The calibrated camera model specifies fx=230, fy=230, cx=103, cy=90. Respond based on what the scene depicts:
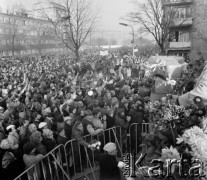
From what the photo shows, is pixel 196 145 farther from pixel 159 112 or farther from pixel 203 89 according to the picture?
pixel 203 89

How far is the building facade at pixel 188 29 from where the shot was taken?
107ft

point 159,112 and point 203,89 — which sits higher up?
point 203,89

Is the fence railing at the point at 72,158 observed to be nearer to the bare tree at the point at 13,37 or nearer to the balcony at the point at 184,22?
the balcony at the point at 184,22

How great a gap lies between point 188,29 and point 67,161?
115 feet

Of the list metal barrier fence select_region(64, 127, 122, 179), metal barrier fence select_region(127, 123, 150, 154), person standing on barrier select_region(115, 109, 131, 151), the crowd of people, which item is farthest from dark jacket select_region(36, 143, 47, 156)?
metal barrier fence select_region(127, 123, 150, 154)

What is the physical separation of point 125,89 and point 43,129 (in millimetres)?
4451

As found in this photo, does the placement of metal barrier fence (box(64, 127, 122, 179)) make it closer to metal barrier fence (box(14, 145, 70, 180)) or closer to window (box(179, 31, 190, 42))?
metal barrier fence (box(14, 145, 70, 180))

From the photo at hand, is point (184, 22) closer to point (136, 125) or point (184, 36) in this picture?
point (184, 36)

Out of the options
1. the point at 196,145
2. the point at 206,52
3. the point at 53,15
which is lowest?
the point at 196,145

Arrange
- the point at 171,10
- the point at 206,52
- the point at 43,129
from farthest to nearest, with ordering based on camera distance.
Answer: the point at 206,52 → the point at 171,10 → the point at 43,129

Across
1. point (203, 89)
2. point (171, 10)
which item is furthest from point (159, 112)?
Result: point (171, 10)

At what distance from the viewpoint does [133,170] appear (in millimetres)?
3510

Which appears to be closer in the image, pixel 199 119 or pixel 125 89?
pixel 199 119

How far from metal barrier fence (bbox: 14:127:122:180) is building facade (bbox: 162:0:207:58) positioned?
29530 millimetres
